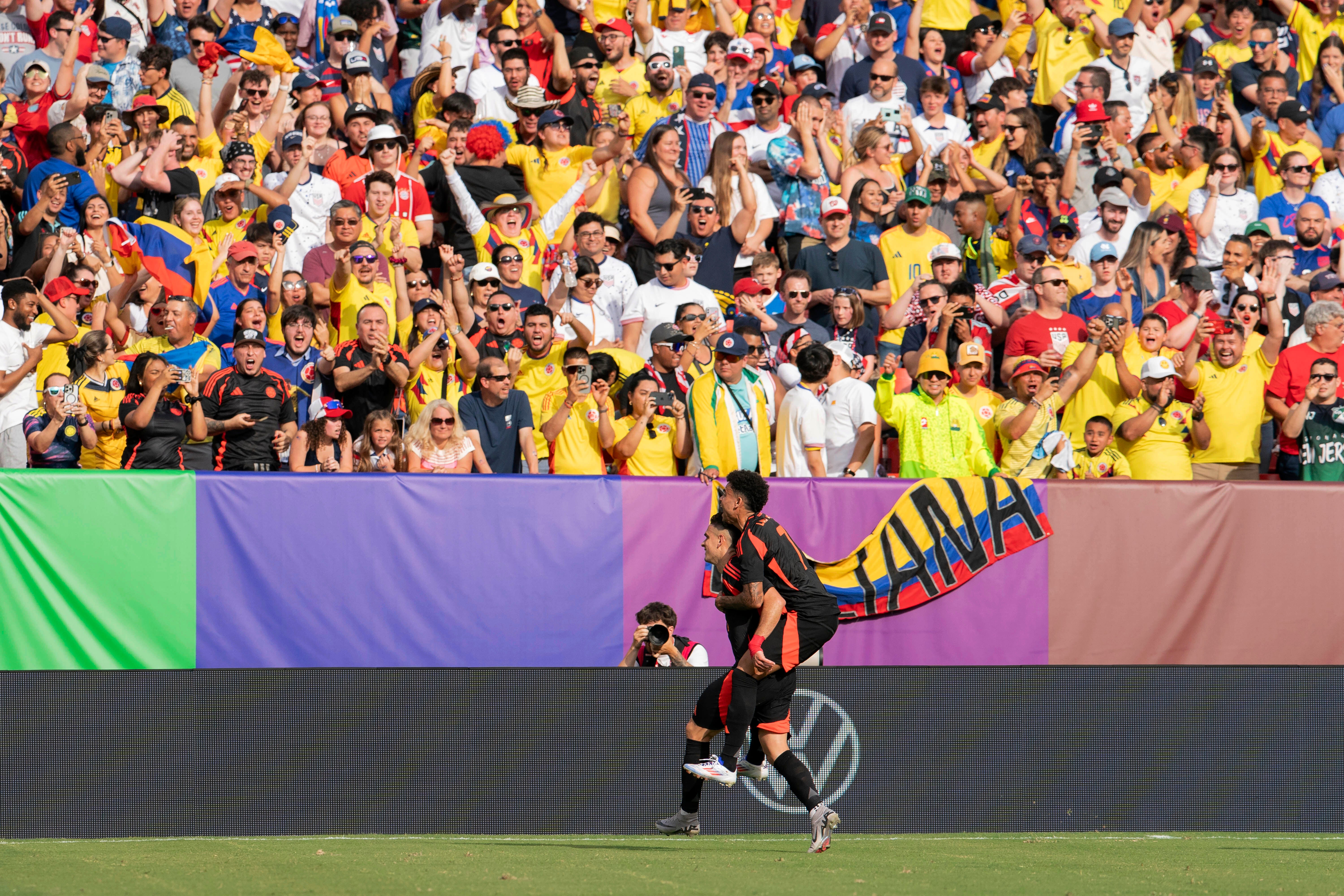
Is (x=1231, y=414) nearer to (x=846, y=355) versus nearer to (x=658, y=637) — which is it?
(x=846, y=355)

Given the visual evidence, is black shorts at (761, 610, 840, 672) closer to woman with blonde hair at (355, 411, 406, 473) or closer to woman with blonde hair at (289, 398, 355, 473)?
woman with blonde hair at (355, 411, 406, 473)

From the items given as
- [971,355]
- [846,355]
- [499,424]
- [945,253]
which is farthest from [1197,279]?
[499,424]

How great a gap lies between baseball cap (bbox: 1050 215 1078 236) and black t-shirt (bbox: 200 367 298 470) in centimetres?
663


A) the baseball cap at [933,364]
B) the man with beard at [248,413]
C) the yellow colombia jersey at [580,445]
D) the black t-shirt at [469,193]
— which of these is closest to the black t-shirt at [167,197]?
the black t-shirt at [469,193]

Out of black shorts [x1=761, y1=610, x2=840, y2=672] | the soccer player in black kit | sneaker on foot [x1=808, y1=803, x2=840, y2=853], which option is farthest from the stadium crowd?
sneaker on foot [x1=808, y1=803, x2=840, y2=853]

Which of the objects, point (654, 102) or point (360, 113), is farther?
point (654, 102)

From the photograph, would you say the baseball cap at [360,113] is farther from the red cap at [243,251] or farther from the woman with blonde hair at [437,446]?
the woman with blonde hair at [437,446]

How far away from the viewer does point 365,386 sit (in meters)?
11.0

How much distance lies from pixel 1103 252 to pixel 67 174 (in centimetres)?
827

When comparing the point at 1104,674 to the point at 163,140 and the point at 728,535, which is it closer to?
the point at 728,535

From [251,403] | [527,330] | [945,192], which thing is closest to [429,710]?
[251,403]

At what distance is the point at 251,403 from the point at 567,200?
3.90 m

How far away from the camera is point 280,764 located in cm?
855

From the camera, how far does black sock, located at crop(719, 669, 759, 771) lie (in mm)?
7738
